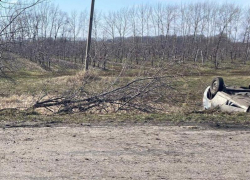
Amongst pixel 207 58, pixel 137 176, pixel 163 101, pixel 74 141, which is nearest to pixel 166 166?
pixel 137 176

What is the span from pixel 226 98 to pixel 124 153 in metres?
5.14

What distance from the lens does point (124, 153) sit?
408 centimetres

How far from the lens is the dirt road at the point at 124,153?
3.47m

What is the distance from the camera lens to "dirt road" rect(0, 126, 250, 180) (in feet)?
11.4

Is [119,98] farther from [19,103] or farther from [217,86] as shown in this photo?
[19,103]

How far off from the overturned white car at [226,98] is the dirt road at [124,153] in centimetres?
257

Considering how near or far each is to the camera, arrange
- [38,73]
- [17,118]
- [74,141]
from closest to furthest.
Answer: [74,141], [17,118], [38,73]

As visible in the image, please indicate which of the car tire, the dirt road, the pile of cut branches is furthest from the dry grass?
the car tire

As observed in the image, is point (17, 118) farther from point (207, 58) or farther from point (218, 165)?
point (207, 58)

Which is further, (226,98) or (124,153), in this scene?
(226,98)

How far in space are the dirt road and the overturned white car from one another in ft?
8.43

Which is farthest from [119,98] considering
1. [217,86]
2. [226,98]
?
[217,86]

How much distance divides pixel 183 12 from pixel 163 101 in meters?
38.3

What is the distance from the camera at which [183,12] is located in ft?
148
